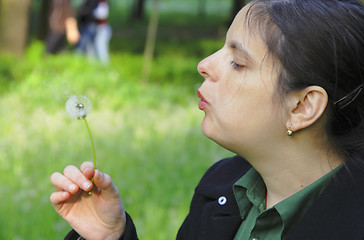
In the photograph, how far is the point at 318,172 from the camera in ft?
5.61

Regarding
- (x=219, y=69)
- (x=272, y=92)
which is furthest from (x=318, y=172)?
(x=219, y=69)

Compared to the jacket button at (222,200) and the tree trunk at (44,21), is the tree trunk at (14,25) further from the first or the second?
the jacket button at (222,200)

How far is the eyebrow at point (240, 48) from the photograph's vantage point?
170 cm

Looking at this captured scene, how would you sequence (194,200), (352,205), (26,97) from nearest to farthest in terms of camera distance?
(352,205) < (194,200) < (26,97)

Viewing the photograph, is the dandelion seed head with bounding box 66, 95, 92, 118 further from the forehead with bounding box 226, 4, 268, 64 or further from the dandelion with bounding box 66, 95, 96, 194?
the forehead with bounding box 226, 4, 268, 64

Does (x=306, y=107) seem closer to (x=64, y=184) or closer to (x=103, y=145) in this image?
(x=64, y=184)

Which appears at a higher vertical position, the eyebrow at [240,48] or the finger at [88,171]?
the eyebrow at [240,48]

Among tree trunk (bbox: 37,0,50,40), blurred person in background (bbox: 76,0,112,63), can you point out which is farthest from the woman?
tree trunk (bbox: 37,0,50,40)

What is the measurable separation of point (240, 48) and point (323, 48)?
218 millimetres

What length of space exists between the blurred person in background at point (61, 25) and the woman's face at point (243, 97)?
9.51m

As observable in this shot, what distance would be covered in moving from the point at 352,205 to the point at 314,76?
0.34m

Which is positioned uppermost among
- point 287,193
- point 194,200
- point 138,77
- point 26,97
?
point 287,193

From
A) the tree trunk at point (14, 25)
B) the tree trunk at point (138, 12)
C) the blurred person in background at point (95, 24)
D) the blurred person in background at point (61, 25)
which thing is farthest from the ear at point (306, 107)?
the tree trunk at point (138, 12)

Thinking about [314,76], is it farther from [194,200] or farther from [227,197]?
[194,200]
